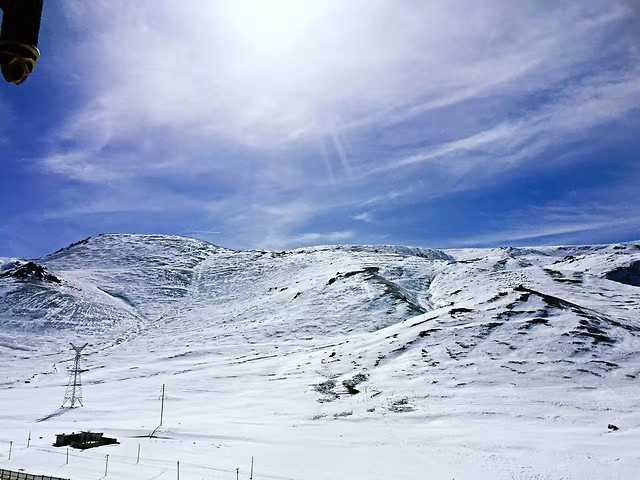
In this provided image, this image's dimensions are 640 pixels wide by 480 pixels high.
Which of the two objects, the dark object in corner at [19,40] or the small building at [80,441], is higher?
the dark object in corner at [19,40]

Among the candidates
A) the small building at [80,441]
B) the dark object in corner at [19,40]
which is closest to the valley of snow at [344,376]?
the small building at [80,441]

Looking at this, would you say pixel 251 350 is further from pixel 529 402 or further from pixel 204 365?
pixel 529 402

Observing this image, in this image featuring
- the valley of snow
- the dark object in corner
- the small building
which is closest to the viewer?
the dark object in corner

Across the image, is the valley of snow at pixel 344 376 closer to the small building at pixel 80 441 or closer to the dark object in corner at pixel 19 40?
the small building at pixel 80 441

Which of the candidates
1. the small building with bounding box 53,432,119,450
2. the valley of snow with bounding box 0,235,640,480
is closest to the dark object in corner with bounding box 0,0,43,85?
the valley of snow with bounding box 0,235,640,480

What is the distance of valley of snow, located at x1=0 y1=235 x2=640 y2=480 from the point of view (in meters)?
25.5

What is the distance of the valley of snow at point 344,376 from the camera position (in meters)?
25.5

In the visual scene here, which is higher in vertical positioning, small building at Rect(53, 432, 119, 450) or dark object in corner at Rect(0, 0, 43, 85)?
dark object in corner at Rect(0, 0, 43, 85)

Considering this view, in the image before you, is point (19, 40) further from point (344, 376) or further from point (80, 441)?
point (344, 376)

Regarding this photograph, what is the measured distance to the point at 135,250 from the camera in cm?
15562

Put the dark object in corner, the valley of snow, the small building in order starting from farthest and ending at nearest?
the small building
the valley of snow
the dark object in corner

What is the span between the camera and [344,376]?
1778 inches

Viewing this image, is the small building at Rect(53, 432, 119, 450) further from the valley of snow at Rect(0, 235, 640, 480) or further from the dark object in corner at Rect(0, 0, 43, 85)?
the dark object in corner at Rect(0, 0, 43, 85)

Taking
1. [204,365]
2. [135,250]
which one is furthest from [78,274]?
[204,365]
